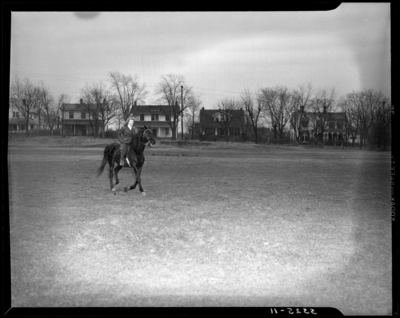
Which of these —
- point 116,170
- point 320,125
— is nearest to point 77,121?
point 116,170

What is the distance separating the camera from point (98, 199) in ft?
9.64

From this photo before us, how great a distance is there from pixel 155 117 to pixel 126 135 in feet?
1.30

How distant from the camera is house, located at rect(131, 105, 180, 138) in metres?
2.99

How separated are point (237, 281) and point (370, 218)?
1414 millimetres

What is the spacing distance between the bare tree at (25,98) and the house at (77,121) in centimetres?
26

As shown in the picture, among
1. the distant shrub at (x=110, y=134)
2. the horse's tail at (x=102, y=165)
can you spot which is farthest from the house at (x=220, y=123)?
the horse's tail at (x=102, y=165)

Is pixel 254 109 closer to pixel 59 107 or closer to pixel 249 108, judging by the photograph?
pixel 249 108

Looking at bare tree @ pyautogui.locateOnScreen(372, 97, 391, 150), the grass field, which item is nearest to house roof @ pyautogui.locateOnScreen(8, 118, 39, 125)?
the grass field

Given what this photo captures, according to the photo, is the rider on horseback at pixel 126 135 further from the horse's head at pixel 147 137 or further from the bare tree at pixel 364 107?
the bare tree at pixel 364 107

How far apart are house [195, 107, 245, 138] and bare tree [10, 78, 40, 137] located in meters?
1.65

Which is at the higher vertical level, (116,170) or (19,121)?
(19,121)

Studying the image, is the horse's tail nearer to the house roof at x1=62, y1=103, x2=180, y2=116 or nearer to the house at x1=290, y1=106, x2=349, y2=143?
the house roof at x1=62, y1=103, x2=180, y2=116

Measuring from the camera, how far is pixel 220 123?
10.2 ft

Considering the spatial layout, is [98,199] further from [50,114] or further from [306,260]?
[306,260]
